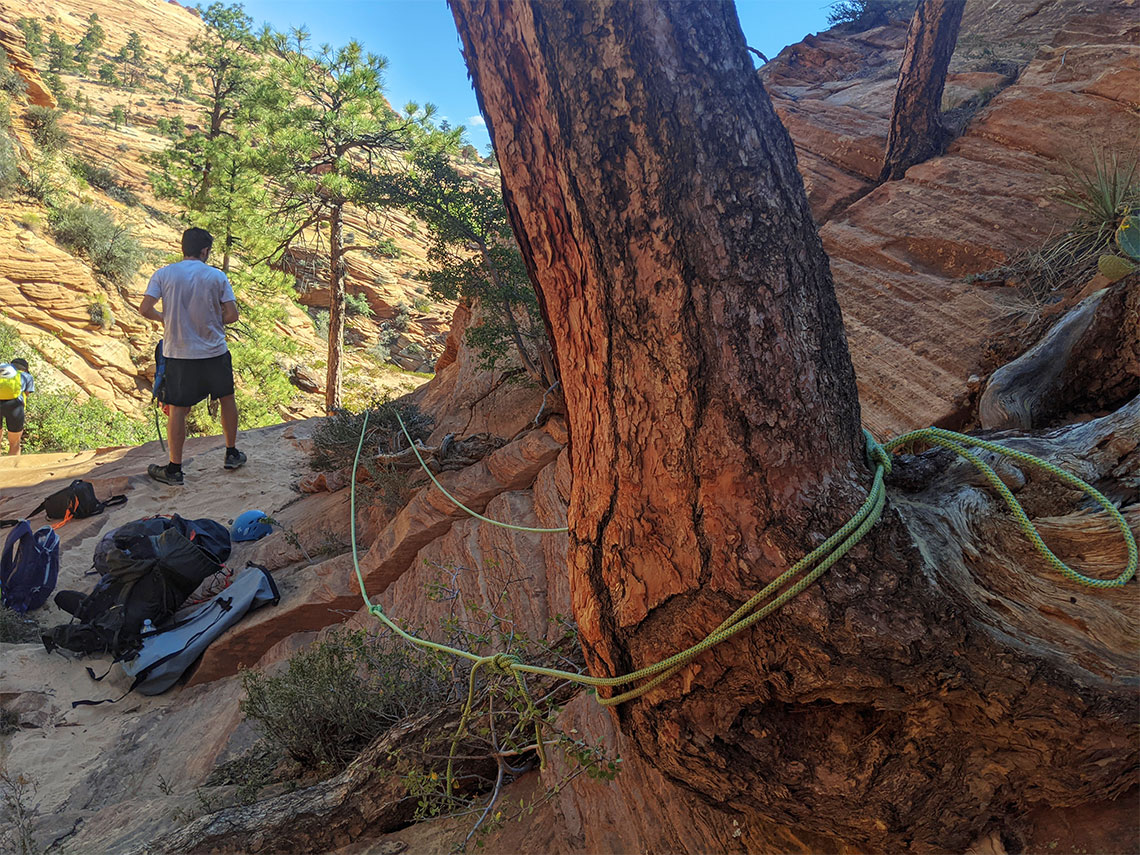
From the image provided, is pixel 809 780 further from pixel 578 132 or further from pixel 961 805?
pixel 578 132

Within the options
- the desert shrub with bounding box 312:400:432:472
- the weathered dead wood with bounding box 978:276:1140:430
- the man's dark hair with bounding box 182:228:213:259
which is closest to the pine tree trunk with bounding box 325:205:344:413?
the desert shrub with bounding box 312:400:432:472

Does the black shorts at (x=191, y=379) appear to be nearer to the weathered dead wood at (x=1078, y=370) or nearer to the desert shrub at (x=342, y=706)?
the desert shrub at (x=342, y=706)

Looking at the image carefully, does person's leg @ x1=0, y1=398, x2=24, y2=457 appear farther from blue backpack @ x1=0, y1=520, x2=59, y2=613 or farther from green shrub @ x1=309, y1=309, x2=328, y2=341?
green shrub @ x1=309, y1=309, x2=328, y2=341

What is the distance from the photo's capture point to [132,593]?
434 cm

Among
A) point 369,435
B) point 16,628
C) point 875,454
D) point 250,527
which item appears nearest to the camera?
point 875,454

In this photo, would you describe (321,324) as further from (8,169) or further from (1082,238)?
(1082,238)

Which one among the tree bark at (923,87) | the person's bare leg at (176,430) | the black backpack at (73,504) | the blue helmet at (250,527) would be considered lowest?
the blue helmet at (250,527)

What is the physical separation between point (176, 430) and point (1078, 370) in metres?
6.67

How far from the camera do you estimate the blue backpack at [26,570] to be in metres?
4.81

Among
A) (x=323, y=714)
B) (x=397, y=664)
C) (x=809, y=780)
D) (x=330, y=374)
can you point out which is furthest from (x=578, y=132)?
(x=330, y=374)

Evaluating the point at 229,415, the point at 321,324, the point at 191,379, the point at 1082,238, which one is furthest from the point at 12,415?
the point at 321,324

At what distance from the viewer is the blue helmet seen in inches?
223

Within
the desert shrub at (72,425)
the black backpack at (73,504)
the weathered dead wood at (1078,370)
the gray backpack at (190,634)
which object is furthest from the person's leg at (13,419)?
the weathered dead wood at (1078,370)

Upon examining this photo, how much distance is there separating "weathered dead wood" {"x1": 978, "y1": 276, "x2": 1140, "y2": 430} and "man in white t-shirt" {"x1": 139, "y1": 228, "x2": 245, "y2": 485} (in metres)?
5.43
